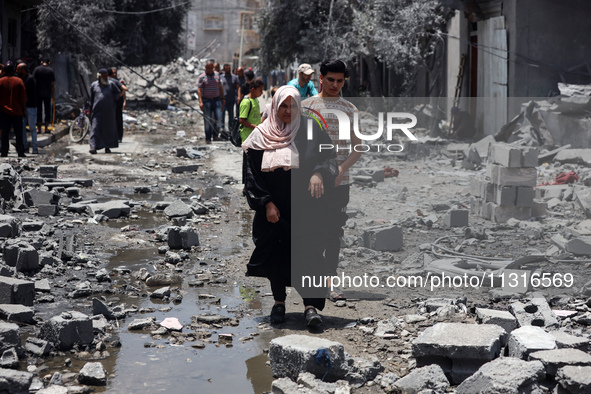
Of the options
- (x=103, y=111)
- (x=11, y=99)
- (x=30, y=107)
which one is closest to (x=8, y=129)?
(x=11, y=99)

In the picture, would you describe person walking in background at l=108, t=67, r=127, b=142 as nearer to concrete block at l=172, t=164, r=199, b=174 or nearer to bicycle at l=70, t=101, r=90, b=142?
bicycle at l=70, t=101, r=90, b=142

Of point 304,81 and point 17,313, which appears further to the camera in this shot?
point 304,81

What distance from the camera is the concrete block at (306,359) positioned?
141 inches

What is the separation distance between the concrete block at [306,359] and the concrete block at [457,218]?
4.29 metres

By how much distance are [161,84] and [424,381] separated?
110ft

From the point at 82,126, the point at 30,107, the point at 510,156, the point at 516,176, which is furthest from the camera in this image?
the point at 82,126

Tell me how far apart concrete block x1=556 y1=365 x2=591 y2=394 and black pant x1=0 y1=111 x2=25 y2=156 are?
11.2 m

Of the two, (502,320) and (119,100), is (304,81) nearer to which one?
(502,320)

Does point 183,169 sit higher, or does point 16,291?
point 183,169

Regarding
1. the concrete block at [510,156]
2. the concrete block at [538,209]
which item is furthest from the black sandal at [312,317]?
the concrete block at [538,209]

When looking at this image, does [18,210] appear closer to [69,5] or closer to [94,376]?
[94,376]

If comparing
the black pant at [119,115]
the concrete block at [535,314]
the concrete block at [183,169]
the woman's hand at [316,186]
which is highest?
the black pant at [119,115]

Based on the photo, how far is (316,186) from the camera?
445 cm

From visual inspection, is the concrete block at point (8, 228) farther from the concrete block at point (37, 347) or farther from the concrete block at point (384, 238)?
the concrete block at point (384, 238)
